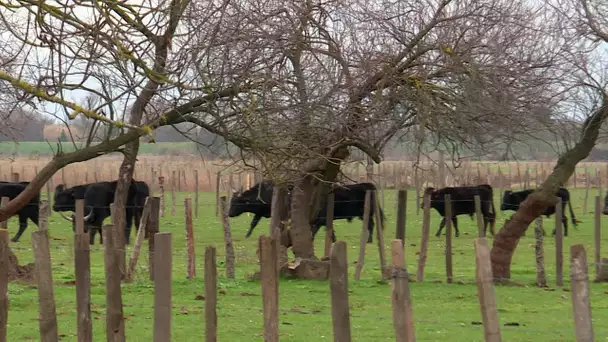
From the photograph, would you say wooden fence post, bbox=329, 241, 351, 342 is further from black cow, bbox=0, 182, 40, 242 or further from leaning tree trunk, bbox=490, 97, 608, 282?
black cow, bbox=0, 182, 40, 242

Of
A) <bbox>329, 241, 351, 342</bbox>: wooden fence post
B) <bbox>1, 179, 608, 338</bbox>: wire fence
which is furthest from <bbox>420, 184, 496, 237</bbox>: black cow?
<bbox>329, 241, 351, 342</bbox>: wooden fence post

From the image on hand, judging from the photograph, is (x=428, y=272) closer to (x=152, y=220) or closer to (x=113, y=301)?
(x=152, y=220)

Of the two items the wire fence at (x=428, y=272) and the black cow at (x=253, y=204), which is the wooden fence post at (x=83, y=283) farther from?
the black cow at (x=253, y=204)

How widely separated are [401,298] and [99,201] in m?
23.2

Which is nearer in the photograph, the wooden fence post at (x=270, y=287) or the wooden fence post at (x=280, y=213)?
the wooden fence post at (x=270, y=287)

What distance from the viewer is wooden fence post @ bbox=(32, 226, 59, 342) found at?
7781 mm

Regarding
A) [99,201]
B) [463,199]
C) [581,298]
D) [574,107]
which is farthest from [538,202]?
[99,201]

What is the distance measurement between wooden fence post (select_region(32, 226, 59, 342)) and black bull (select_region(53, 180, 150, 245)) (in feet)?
60.7

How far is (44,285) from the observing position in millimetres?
7773

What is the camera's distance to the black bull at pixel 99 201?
27.3 meters

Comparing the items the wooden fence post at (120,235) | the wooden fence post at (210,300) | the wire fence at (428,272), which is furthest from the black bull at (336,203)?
the wooden fence post at (210,300)

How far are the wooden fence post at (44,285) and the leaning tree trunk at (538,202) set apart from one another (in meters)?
10.0

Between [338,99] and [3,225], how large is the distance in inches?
279

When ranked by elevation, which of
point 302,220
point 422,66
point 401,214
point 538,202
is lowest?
point 302,220
